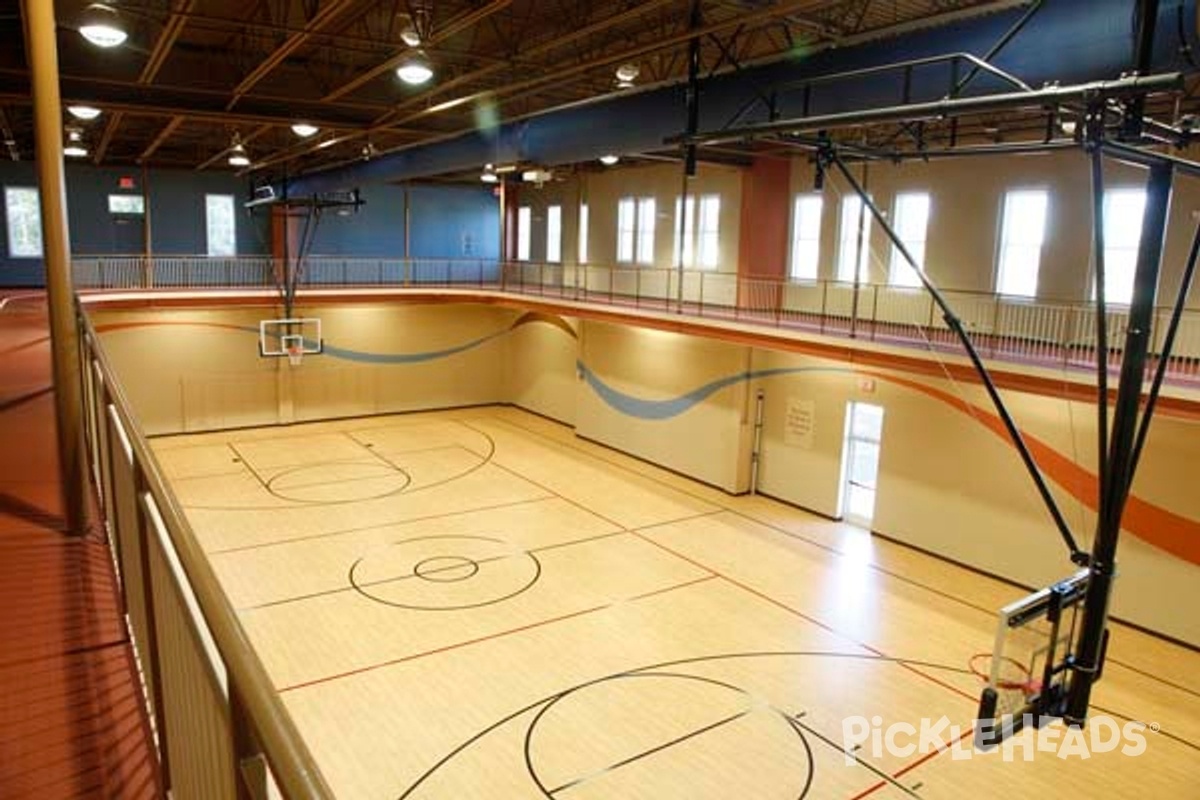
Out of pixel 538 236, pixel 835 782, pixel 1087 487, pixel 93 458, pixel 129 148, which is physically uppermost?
pixel 129 148

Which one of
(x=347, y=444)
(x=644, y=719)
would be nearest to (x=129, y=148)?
(x=347, y=444)

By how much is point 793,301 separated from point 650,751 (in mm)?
16288

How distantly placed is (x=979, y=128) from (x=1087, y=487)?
8898 mm

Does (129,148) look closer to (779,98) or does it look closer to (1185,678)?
(779,98)

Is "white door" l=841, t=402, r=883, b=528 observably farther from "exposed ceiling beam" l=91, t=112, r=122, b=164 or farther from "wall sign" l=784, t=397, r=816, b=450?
"exposed ceiling beam" l=91, t=112, r=122, b=164

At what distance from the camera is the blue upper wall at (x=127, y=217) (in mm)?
30703

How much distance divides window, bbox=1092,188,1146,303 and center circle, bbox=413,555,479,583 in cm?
1319

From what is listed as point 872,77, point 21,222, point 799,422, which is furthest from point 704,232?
point 21,222

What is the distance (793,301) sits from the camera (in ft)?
78.9

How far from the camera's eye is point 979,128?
19234 millimetres

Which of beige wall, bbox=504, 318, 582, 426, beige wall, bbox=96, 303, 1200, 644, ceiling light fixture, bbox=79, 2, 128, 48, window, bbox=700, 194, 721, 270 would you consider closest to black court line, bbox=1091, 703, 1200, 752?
beige wall, bbox=96, 303, 1200, 644

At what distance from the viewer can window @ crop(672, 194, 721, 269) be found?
2577cm

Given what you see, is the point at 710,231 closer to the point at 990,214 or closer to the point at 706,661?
the point at 990,214

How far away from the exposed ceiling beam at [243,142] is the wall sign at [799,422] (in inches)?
547
